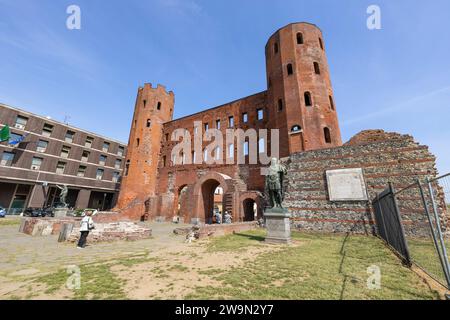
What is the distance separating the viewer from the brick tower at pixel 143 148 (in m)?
24.1

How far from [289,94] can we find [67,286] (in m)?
18.4

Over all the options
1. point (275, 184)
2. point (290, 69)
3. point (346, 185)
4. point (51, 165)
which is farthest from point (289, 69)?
point (51, 165)

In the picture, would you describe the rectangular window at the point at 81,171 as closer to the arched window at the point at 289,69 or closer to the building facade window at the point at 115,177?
the building facade window at the point at 115,177

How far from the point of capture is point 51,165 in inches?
1105

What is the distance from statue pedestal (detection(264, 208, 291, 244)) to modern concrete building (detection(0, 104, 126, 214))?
104 ft

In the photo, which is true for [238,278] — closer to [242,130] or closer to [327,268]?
[327,268]

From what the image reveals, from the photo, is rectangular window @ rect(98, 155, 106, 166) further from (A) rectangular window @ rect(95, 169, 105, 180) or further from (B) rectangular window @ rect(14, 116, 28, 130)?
(B) rectangular window @ rect(14, 116, 28, 130)

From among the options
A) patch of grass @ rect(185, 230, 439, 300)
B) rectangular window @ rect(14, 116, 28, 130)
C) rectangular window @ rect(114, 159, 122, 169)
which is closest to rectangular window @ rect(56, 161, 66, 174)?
rectangular window @ rect(14, 116, 28, 130)

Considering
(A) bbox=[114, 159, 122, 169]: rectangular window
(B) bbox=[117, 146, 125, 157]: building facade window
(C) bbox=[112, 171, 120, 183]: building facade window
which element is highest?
(B) bbox=[117, 146, 125, 157]: building facade window

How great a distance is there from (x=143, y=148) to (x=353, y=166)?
23905 millimetres

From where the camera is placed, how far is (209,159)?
23.1 meters

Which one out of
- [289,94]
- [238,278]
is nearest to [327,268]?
[238,278]

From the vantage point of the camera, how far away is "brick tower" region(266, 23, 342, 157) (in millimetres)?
16250
